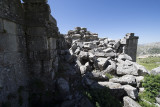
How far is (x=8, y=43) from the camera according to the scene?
2.47 metres

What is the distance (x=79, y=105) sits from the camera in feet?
9.96

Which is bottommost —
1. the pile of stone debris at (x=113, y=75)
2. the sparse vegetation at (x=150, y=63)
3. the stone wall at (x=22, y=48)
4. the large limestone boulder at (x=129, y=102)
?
the sparse vegetation at (x=150, y=63)

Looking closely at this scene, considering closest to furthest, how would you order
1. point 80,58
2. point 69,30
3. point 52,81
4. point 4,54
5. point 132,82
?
point 4,54 → point 52,81 → point 132,82 → point 80,58 → point 69,30

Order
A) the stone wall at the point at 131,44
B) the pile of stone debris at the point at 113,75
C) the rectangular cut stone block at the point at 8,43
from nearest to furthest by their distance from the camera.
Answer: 1. the rectangular cut stone block at the point at 8,43
2. the pile of stone debris at the point at 113,75
3. the stone wall at the point at 131,44

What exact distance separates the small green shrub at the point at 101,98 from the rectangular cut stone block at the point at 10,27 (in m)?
3.42

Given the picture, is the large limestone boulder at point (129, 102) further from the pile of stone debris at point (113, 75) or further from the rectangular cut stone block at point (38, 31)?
the rectangular cut stone block at point (38, 31)

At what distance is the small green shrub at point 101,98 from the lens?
10.9ft

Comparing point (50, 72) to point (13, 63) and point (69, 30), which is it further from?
point (69, 30)

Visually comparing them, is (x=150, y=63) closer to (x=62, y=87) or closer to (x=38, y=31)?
(x=62, y=87)

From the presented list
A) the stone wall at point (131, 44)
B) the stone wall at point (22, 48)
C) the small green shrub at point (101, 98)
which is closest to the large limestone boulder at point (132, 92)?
the small green shrub at point (101, 98)

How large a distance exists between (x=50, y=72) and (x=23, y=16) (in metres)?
2.32

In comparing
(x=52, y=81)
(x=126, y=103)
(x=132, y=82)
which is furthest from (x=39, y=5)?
(x=132, y=82)

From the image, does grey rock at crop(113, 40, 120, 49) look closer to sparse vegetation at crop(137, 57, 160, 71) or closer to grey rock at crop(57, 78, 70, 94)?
sparse vegetation at crop(137, 57, 160, 71)

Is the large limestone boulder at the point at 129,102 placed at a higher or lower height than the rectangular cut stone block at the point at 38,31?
lower
